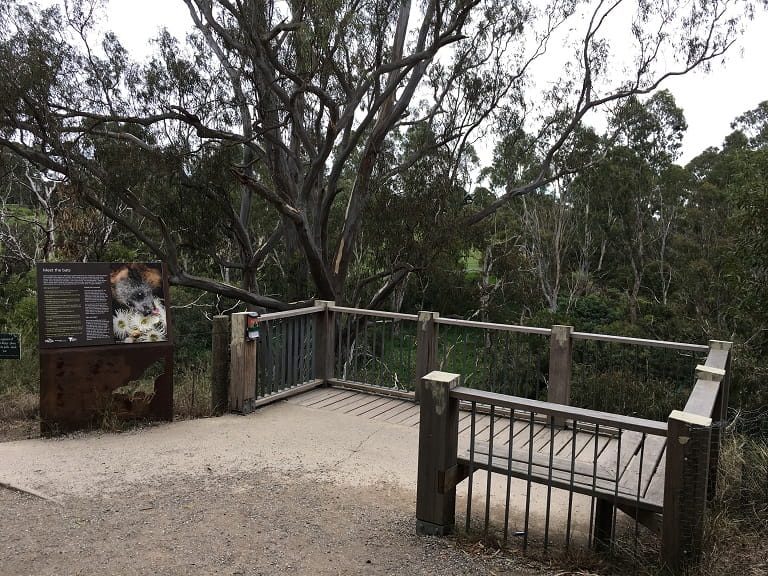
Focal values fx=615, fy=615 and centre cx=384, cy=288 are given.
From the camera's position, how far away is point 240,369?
6.40 meters

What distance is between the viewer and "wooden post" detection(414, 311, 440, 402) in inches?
271

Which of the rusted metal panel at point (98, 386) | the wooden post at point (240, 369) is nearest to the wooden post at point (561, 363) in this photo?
the wooden post at point (240, 369)

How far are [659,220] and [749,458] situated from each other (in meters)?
23.9

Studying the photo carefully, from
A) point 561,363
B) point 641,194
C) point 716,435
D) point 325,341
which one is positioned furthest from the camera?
point 641,194

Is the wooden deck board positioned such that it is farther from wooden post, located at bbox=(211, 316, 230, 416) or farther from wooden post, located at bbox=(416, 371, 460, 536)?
wooden post, located at bbox=(211, 316, 230, 416)

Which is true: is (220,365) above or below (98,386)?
above

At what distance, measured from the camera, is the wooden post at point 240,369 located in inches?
252

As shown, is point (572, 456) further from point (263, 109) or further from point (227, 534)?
point (263, 109)

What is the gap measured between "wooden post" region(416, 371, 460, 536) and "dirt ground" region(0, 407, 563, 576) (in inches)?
5.6

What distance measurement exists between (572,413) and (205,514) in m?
2.41

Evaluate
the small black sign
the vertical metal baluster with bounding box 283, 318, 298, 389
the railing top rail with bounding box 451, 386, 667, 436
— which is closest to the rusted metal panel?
the small black sign

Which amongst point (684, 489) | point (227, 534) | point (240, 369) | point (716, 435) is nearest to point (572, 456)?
point (684, 489)

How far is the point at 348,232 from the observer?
612 inches

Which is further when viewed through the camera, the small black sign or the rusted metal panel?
the small black sign
